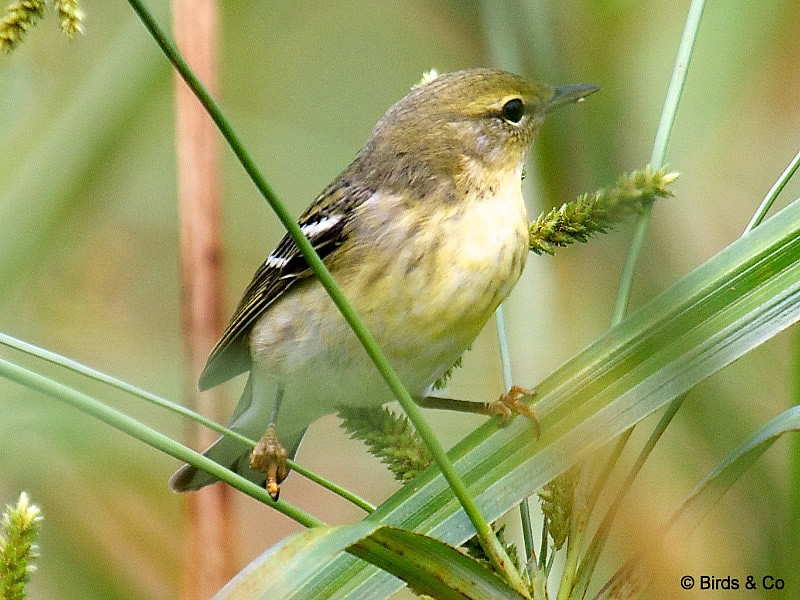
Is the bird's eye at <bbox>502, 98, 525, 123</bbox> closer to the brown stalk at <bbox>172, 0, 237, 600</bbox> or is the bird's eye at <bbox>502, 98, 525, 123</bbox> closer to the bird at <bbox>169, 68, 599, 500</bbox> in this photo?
the bird at <bbox>169, 68, 599, 500</bbox>

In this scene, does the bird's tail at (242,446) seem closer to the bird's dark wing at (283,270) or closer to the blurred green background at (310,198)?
the bird's dark wing at (283,270)

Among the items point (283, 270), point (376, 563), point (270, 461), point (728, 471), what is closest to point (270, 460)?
point (270, 461)

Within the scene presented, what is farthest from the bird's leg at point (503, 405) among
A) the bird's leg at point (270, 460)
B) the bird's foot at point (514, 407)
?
the bird's leg at point (270, 460)

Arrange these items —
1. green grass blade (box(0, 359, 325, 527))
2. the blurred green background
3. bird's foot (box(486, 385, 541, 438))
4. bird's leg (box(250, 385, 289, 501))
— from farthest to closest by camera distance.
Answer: the blurred green background
bird's leg (box(250, 385, 289, 501))
bird's foot (box(486, 385, 541, 438))
green grass blade (box(0, 359, 325, 527))

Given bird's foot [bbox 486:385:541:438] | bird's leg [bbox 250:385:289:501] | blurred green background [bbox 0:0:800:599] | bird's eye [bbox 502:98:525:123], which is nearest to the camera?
bird's foot [bbox 486:385:541:438]

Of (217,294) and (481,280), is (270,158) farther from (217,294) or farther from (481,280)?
(481,280)

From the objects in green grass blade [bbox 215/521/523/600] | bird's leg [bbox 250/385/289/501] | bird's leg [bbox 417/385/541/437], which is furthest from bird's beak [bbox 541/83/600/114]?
green grass blade [bbox 215/521/523/600]
